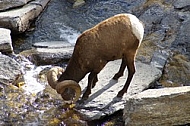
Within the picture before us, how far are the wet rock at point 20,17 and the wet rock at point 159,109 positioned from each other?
12.3 feet

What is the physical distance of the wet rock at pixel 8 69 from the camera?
23.2 ft

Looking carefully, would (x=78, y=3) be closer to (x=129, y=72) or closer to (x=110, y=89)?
(x=110, y=89)

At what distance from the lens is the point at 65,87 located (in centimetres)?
606

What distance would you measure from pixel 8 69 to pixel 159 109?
2.87 meters

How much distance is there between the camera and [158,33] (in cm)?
852

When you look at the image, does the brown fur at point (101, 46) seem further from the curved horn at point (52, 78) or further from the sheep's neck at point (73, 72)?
the curved horn at point (52, 78)

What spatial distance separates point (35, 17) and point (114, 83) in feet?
10.8

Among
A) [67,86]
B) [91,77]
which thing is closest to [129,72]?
[91,77]

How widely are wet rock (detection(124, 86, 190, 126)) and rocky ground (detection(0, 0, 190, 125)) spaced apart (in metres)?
0.29

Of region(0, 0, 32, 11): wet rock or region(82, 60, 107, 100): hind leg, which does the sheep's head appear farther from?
region(0, 0, 32, 11): wet rock

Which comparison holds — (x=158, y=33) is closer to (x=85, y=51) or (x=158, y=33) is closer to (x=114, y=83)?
(x=114, y=83)

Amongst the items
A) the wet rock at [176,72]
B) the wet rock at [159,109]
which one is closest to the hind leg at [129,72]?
the wet rock at [159,109]

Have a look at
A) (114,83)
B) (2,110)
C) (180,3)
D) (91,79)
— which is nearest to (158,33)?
(180,3)

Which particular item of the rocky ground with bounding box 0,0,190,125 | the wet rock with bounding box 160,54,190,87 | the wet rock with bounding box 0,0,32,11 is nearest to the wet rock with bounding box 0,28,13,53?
the rocky ground with bounding box 0,0,190,125
